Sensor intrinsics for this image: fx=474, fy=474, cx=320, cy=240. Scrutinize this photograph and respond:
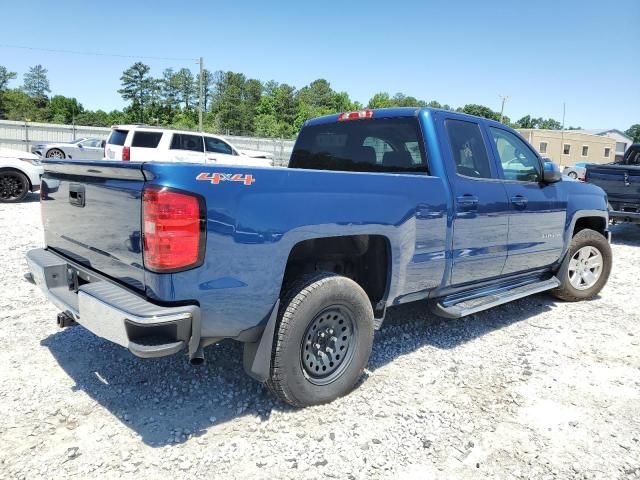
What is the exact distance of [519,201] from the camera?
14.3ft

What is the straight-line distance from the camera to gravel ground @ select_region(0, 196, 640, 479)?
2547mm

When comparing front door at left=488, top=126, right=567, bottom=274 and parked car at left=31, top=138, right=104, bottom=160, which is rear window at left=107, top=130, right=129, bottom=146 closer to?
parked car at left=31, top=138, right=104, bottom=160

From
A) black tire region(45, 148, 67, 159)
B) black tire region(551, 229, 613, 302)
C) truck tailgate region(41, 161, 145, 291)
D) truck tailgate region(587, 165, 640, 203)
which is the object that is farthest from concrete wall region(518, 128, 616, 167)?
truck tailgate region(41, 161, 145, 291)

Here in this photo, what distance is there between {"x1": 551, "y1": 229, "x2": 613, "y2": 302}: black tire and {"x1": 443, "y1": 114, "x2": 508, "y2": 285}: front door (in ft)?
4.90

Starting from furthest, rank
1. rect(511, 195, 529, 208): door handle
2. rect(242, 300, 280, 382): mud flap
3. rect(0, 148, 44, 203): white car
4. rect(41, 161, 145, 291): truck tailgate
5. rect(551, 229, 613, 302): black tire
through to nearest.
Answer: rect(0, 148, 44, 203): white car → rect(551, 229, 613, 302): black tire → rect(511, 195, 529, 208): door handle → rect(242, 300, 280, 382): mud flap → rect(41, 161, 145, 291): truck tailgate

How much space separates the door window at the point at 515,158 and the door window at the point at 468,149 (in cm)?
27

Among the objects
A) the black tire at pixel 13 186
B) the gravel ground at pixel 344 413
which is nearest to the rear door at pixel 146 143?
the black tire at pixel 13 186

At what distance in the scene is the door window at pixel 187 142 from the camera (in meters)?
14.8

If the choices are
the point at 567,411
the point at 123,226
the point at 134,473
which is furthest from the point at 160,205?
the point at 567,411

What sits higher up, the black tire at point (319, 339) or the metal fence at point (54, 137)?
the metal fence at point (54, 137)

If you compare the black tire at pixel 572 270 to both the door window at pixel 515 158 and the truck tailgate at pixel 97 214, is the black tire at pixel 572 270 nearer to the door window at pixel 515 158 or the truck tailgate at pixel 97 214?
the door window at pixel 515 158

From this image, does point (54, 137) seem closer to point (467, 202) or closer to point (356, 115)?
point (356, 115)

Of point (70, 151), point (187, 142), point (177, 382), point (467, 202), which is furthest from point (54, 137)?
point (467, 202)

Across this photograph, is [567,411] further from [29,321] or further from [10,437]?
[29,321]
